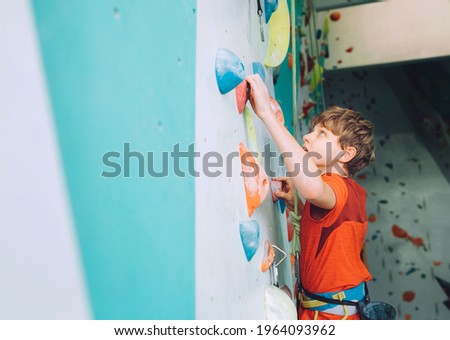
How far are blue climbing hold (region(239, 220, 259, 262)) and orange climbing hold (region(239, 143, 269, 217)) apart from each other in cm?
5

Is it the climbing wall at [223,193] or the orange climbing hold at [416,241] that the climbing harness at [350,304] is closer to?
the climbing wall at [223,193]

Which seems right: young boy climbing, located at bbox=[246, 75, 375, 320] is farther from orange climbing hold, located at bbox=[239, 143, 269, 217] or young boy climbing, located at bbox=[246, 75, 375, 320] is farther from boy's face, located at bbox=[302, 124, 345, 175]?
orange climbing hold, located at bbox=[239, 143, 269, 217]

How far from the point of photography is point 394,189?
3164mm

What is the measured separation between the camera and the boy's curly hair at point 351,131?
1.27m

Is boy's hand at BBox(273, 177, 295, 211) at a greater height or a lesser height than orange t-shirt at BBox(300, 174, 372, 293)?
greater

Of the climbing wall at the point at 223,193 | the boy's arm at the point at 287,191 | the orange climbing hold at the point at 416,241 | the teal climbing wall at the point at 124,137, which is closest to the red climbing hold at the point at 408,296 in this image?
the orange climbing hold at the point at 416,241

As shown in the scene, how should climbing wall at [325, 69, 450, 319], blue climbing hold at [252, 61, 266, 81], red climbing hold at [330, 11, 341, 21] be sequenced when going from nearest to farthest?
blue climbing hold at [252, 61, 266, 81], red climbing hold at [330, 11, 341, 21], climbing wall at [325, 69, 450, 319]

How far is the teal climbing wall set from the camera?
1.46 ft

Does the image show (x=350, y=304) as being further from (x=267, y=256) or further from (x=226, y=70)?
(x=226, y=70)

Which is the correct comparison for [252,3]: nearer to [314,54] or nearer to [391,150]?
[314,54]

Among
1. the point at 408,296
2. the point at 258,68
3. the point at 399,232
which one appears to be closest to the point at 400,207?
the point at 399,232

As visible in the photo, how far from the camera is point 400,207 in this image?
10.3ft

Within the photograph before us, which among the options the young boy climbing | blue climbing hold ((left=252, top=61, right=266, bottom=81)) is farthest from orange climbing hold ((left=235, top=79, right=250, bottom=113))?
the young boy climbing
